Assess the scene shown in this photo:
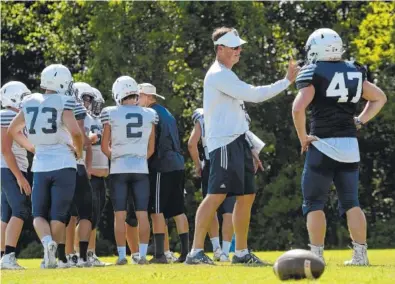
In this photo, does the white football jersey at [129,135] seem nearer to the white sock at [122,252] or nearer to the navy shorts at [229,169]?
the white sock at [122,252]

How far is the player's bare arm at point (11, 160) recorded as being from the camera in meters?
12.7

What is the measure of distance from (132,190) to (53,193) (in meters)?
1.63

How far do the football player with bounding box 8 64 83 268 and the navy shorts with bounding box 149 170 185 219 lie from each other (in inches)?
76.5

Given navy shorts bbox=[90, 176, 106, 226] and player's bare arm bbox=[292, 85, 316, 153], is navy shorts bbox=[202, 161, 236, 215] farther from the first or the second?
player's bare arm bbox=[292, 85, 316, 153]

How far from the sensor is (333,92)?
442 inches

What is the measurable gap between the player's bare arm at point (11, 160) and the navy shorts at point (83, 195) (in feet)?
1.85

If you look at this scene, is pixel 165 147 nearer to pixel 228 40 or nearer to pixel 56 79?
pixel 56 79

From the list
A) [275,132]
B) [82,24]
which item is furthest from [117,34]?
[275,132]

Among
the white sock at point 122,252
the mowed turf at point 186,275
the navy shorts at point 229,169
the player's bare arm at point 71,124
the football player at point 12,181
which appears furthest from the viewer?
the white sock at point 122,252

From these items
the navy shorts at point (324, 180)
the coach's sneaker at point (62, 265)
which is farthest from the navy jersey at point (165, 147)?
the navy shorts at point (324, 180)

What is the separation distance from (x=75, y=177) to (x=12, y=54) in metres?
24.0

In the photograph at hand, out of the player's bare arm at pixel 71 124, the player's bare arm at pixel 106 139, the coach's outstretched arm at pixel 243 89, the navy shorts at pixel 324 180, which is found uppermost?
the coach's outstretched arm at pixel 243 89

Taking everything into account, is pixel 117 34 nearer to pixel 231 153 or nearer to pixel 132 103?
pixel 132 103

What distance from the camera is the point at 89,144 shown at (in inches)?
518
